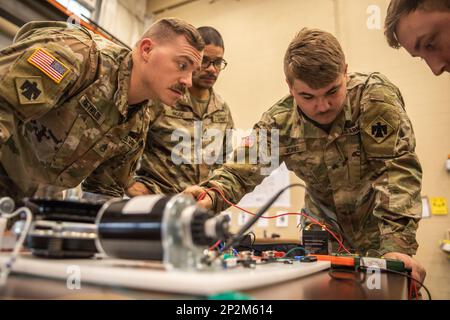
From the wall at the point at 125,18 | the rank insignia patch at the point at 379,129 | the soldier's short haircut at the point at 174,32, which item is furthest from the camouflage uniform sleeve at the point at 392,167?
the wall at the point at 125,18

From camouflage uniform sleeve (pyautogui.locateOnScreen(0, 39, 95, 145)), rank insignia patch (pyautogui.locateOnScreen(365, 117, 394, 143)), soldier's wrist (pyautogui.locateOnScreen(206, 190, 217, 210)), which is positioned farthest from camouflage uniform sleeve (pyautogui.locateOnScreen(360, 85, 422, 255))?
camouflage uniform sleeve (pyautogui.locateOnScreen(0, 39, 95, 145))

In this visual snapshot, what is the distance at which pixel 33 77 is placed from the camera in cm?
92

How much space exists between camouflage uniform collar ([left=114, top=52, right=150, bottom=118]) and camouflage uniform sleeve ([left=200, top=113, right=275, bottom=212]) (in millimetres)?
450

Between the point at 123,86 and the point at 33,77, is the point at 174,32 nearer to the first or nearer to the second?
the point at 123,86

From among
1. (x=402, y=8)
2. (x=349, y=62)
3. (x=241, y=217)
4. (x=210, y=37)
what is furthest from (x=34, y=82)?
(x=349, y=62)

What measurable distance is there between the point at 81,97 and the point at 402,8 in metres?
1.10

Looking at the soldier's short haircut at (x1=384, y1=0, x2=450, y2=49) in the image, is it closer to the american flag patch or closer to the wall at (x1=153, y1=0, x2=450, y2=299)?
the american flag patch

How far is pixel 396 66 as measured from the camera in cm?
231

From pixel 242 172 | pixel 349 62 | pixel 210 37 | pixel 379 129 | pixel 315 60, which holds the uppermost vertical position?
pixel 349 62

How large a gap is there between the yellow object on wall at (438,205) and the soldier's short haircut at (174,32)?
1.77 metres

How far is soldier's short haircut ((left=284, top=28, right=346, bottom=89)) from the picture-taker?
1066 mm

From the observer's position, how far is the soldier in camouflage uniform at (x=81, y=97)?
921mm

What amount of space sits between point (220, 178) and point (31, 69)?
70 centimetres

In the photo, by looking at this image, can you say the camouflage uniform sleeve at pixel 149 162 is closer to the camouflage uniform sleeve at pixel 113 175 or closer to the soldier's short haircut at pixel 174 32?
the camouflage uniform sleeve at pixel 113 175
